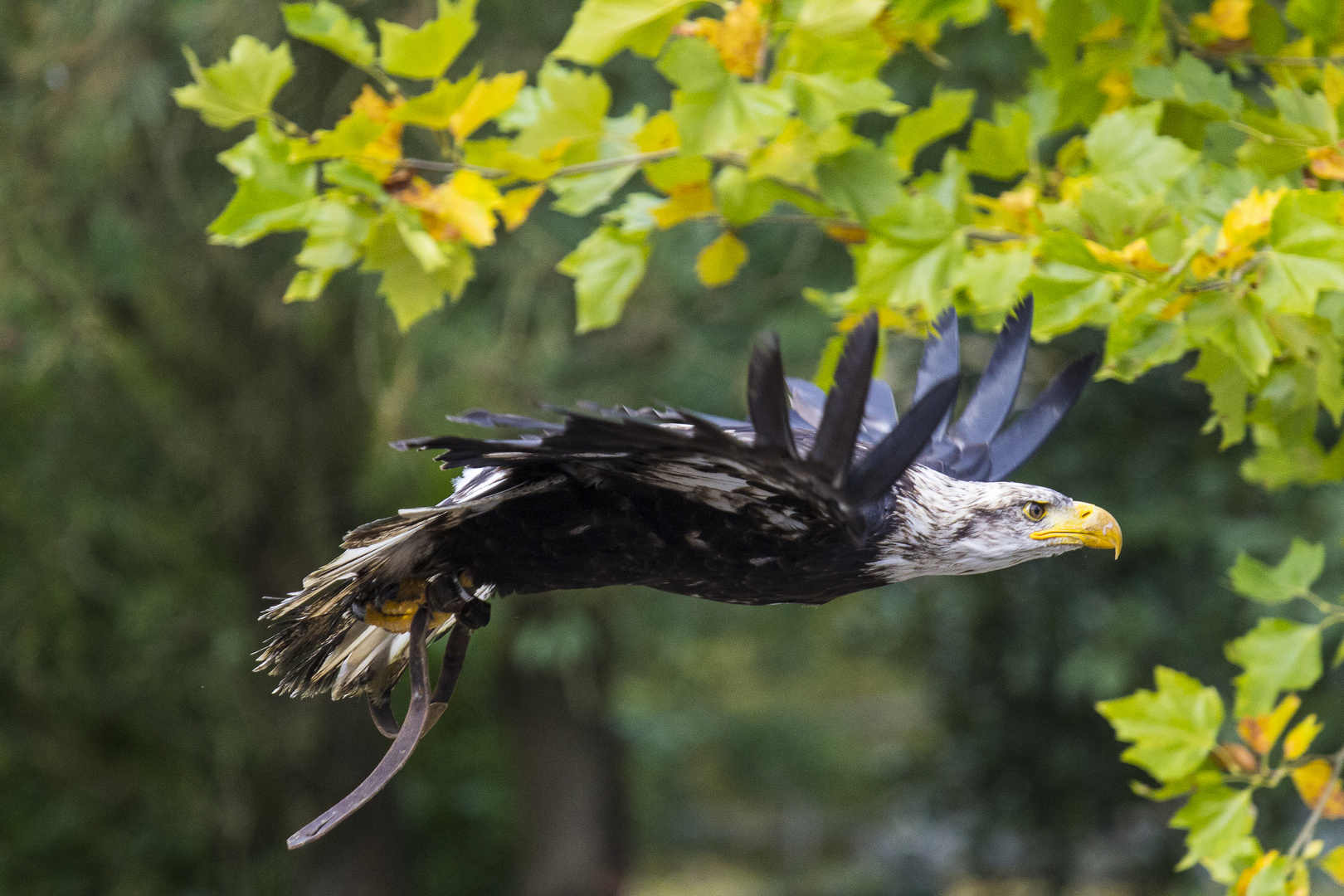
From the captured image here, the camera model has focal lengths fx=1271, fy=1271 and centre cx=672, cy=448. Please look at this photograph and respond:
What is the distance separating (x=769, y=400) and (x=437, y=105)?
950 mm

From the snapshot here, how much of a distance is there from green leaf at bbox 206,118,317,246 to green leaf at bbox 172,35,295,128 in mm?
47

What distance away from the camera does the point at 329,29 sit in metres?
1.97

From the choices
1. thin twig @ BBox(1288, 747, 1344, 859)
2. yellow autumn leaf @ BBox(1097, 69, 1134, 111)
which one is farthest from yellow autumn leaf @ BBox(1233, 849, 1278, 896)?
yellow autumn leaf @ BBox(1097, 69, 1134, 111)

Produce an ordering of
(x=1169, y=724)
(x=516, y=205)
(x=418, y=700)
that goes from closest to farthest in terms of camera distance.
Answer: (x=418, y=700)
(x=516, y=205)
(x=1169, y=724)

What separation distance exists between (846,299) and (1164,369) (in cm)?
401

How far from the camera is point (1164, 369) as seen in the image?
18.9 feet

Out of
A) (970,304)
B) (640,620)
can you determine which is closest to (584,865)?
(640,620)

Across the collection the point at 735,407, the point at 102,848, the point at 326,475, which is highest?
the point at 735,407

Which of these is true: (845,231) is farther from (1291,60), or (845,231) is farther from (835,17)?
(1291,60)

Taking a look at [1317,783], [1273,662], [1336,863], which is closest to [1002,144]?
[1273,662]

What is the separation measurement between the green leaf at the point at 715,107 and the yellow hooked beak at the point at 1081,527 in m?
0.71

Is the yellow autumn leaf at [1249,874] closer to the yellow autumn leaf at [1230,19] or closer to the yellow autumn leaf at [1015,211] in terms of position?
the yellow autumn leaf at [1015,211]

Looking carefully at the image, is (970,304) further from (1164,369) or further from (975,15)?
(1164,369)

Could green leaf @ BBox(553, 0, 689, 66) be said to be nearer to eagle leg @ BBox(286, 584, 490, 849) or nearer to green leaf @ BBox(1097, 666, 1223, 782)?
eagle leg @ BBox(286, 584, 490, 849)
